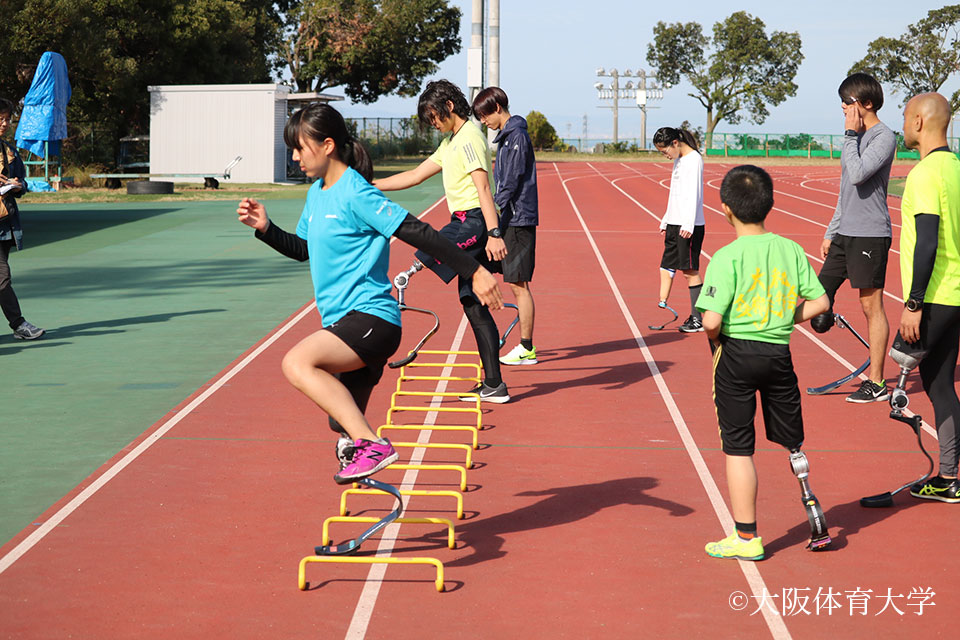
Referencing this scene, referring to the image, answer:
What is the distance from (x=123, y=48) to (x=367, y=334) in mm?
36323

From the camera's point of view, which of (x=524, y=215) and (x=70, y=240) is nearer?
(x=524, y=215)

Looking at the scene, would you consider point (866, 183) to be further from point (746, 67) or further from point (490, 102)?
point (746, 67)

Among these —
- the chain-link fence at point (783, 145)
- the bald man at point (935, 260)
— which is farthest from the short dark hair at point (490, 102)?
the chain-link fence at point (783, 145)

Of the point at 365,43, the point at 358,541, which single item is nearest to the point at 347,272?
the point at 358,541

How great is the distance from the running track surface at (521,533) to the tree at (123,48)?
87.5 feet

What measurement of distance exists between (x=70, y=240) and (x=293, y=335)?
1023cm

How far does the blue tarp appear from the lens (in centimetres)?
2386

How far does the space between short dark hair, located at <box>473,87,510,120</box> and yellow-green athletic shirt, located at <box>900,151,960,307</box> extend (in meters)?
3.54

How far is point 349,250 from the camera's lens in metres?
4.57

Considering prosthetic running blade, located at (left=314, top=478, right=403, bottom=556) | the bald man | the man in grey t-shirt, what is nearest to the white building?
the man in grey t-shirt

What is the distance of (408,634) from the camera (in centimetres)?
414

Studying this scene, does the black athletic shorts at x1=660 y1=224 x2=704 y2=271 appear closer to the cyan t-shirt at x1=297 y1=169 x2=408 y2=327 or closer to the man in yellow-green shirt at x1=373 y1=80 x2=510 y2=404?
the man in yellow-green shirt at x1=373 y1=80 x2=510 y2=404

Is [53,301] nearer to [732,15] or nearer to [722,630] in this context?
[722,630]

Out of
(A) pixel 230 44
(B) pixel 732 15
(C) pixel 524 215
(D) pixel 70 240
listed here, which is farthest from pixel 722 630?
(B) pixel 732 15
